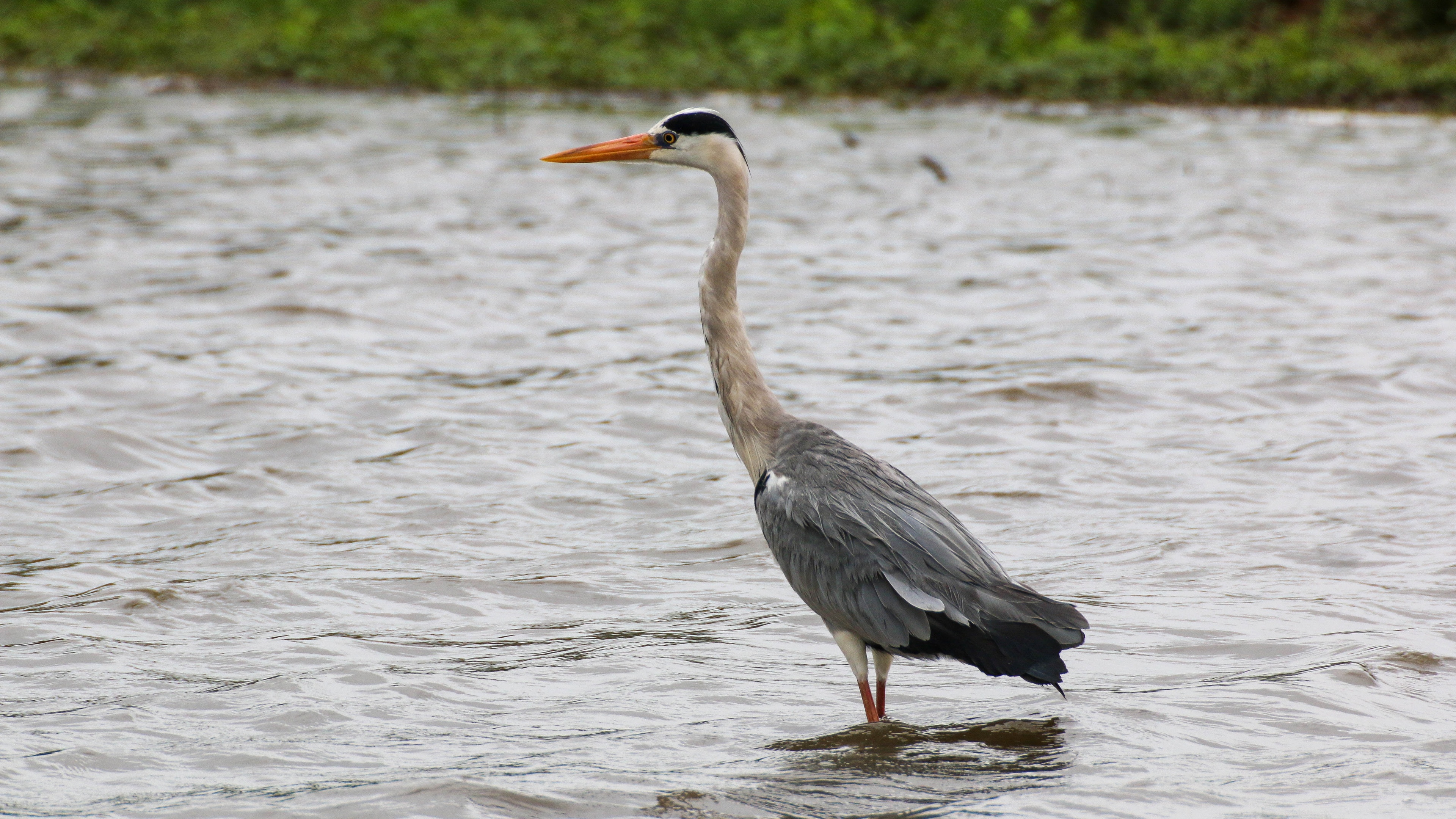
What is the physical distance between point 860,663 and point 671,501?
9.75ft

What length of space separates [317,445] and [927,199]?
37.8 feet

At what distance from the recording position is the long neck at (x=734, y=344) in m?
5.48

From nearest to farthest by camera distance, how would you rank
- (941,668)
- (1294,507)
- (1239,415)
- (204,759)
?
(204,759) → (941,668) → (1294,507) → (1239,415)

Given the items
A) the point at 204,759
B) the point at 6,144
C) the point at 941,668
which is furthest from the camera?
the point at 6,144

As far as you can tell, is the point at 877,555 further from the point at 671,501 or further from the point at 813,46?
the point at 813,46

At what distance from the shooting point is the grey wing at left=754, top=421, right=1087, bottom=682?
4543 mm

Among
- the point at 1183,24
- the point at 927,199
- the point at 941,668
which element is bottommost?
the point at 941,668

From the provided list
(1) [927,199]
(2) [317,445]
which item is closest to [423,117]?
(1) [927,199]

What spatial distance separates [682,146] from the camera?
232 inches

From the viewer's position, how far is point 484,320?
466 inches

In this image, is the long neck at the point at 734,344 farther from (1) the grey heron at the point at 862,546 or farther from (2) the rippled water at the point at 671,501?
(2) the rippled water at the point at 671,501

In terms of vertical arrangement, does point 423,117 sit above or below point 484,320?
above

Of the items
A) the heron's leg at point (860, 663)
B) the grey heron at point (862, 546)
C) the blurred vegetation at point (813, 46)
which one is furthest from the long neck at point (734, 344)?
the blurred vegetation at point (813, 46)

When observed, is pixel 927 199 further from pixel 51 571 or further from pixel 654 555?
pixel 51 571
